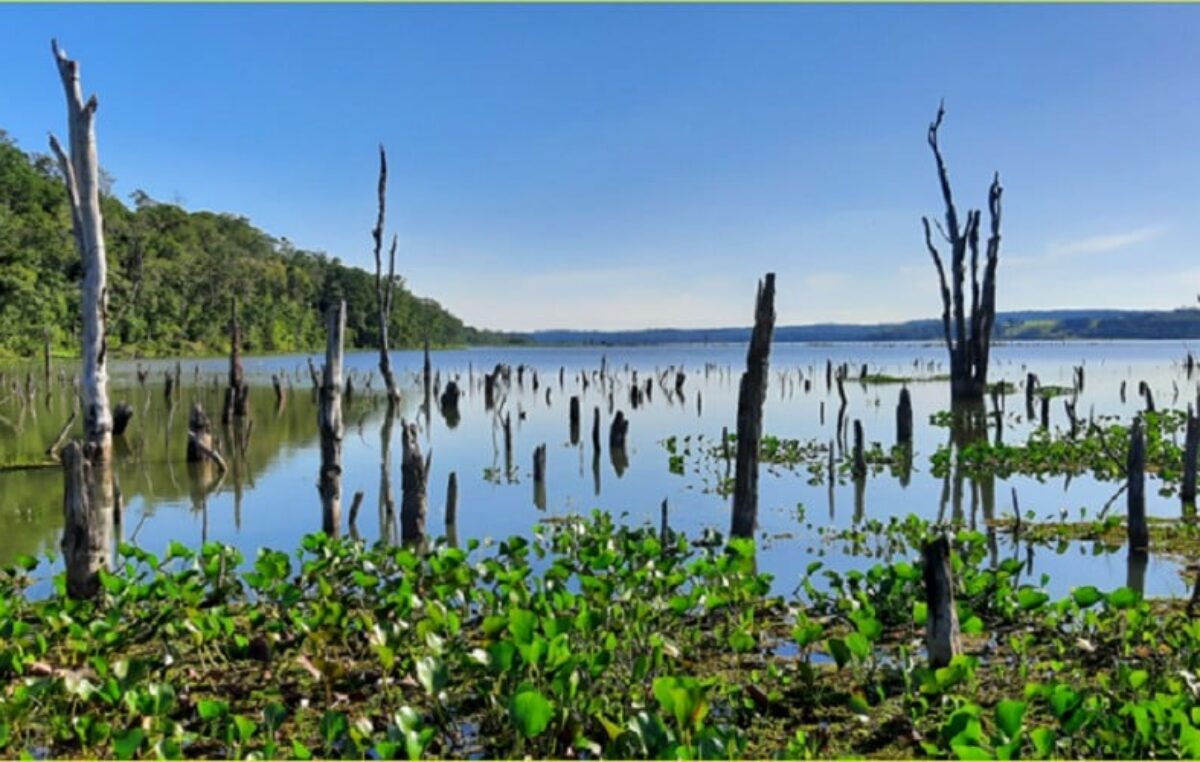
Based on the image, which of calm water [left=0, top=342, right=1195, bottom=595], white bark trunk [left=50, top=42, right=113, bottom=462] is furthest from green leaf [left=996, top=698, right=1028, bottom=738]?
white bark trunk [left=50, top=42, right=113, bottom=462]

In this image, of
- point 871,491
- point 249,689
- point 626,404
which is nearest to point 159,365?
point 626,404

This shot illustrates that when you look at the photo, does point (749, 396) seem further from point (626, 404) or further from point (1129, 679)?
point (626, 404)

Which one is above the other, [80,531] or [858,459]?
[80,531]

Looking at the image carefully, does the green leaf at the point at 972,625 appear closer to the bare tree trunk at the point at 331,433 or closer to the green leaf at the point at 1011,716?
the green leaf at the point at 1011,716

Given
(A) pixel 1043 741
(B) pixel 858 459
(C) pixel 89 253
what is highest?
(C) pixel 89 253

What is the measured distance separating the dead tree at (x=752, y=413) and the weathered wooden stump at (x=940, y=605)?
3582mm

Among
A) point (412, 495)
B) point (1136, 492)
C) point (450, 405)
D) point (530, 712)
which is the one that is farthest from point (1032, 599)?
point (450, 405)

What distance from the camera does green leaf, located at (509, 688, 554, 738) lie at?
11.9ft

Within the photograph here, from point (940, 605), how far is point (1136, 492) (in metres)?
5.34

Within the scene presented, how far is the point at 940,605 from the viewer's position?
5242mm

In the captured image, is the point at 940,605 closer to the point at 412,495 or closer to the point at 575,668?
the point at 575,668

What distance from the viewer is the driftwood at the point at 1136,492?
894 cm

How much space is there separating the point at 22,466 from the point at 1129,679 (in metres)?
16.0

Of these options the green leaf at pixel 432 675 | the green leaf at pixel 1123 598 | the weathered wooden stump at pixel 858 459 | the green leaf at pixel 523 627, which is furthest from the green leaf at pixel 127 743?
the weathered wooden stump at pixel 858 459
